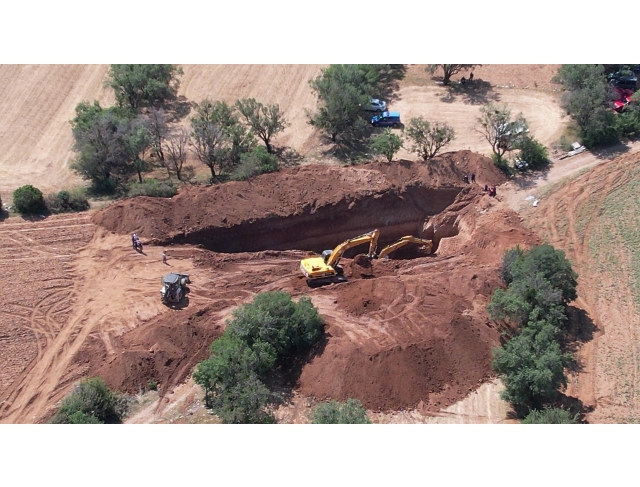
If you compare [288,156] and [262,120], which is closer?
[262,120]

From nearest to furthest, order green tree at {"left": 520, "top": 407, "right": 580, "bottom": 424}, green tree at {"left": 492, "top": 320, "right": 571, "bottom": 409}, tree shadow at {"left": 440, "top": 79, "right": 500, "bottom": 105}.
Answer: green tree at {"left": 520, "top": 407, "right": 580, "bottom": 424} → green tree at {"left": 492, "top": 320, "right": 571, "bottom": 409} → tree shadow at {"left": 440, "top": 79, "right": 500, "bottom": 105}

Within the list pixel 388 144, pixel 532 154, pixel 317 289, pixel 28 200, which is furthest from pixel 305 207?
pixel 28 200

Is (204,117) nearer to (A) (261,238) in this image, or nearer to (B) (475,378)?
(A) (261,238)

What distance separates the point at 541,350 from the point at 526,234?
40.8ft

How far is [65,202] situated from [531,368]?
3204 cm

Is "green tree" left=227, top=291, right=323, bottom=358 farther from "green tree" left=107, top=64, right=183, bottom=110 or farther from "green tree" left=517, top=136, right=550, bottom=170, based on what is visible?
"green tree" left=107, top=64, right=183, bottom=110

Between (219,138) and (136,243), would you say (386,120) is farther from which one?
(136,243)

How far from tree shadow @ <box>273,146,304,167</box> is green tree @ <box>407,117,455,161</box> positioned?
903 centimetres

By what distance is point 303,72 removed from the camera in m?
60.5

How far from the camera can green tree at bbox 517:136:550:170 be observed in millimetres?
46875

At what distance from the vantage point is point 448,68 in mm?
57844

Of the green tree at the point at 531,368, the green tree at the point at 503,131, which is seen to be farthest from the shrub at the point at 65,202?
the green tree at the point at 503,131

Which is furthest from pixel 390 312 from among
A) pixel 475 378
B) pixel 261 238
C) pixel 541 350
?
pixel 261 238

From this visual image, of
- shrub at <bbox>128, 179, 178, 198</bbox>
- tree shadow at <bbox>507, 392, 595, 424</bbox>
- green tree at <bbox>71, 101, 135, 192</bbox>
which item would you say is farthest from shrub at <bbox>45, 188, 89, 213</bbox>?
tree shadow at <bbox>507, 392, 595, 424</bbox>
